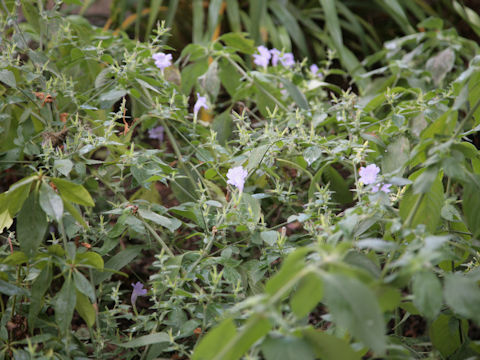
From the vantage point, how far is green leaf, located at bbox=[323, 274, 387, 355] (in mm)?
498

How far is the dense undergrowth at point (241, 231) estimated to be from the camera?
56 cm

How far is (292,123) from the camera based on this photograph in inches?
43.7

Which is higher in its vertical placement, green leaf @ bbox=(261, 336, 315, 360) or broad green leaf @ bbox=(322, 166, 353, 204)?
green leaf @ bbox=(261, 336, 315, 360)

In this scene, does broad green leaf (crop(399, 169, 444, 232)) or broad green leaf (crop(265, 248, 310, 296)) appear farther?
broad green leaf (crop(399, 169, 444, 232))

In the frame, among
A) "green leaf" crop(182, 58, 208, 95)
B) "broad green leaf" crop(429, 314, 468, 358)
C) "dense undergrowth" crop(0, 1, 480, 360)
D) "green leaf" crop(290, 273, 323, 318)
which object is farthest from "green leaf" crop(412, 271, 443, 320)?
"green leaf" crop(182, 58, 208, 95)

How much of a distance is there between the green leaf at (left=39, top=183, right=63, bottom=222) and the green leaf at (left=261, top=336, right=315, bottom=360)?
33cm

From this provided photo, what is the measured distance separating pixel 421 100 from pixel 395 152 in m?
0.12

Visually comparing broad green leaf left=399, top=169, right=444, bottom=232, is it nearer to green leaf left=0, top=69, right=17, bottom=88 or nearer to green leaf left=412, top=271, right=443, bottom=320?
green leaf left=412, top=271, right=443, bottom=320

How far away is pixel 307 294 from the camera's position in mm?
541

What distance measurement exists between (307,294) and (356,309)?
0.19 feet

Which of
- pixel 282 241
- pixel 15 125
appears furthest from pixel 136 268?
pixel 282 241

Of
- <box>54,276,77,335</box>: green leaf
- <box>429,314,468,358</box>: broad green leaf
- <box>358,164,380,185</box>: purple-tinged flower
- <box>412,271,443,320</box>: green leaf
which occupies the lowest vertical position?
<box>429,314,468,358</box>: broad green leaf

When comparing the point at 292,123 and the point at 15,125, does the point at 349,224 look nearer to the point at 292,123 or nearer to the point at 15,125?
the point at 292,123

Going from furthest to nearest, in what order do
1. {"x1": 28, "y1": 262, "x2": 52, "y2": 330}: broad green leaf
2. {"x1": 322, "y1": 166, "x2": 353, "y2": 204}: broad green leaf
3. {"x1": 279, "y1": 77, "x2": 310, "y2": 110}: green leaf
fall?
{"x1": 279, "y1": 77, "x2": 310, "y2": 110}: green leaf < {"x1": 322, "y1": 166, "x2": 353, "y2": 204}: broad green leaf < {"x1": 28, "y1": 262, "x2": 52, "y2": 330}: broad green leaf
